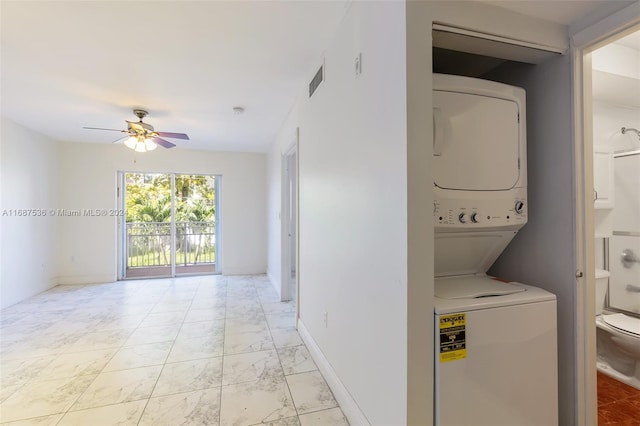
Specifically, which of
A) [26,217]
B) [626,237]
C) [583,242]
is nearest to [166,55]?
[583,242]

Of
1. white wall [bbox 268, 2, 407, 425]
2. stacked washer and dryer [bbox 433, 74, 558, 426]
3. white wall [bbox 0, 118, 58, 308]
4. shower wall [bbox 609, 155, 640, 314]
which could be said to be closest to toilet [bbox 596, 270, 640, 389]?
shower wall [bbox 609, 155, 640, 314]

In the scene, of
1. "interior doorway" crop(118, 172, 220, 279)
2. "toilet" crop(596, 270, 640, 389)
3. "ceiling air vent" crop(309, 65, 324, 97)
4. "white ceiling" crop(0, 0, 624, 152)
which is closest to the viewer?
"white ceiling" crop(0, 0, 624, 152)

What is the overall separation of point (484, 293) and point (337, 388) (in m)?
1.15

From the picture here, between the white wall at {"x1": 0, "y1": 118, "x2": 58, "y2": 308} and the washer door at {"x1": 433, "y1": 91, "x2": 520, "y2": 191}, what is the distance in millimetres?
5094

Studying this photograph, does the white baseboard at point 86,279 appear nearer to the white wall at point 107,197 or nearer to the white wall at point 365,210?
the white wall at point 107,197

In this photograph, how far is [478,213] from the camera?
1412 mm

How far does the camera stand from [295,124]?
3150 mm

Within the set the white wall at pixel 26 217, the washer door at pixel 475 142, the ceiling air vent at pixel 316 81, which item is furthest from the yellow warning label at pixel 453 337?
the white wall at pixel 26 217

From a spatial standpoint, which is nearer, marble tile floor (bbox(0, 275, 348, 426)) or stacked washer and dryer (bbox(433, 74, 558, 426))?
stacked washer and dryer (bbox(433, 74, 558, 426))

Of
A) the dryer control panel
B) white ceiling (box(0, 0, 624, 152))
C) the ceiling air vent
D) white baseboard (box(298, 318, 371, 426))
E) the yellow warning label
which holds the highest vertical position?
white ceiling (box(0, 0, 624, 152))

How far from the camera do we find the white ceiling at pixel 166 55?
173 centimetres

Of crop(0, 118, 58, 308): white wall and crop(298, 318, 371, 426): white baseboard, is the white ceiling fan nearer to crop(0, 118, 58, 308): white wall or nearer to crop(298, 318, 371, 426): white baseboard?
crop(0, 118, 58, 308): white wall

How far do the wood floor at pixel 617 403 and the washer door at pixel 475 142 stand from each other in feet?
5.31

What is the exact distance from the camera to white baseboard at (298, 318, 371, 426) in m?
1.61
